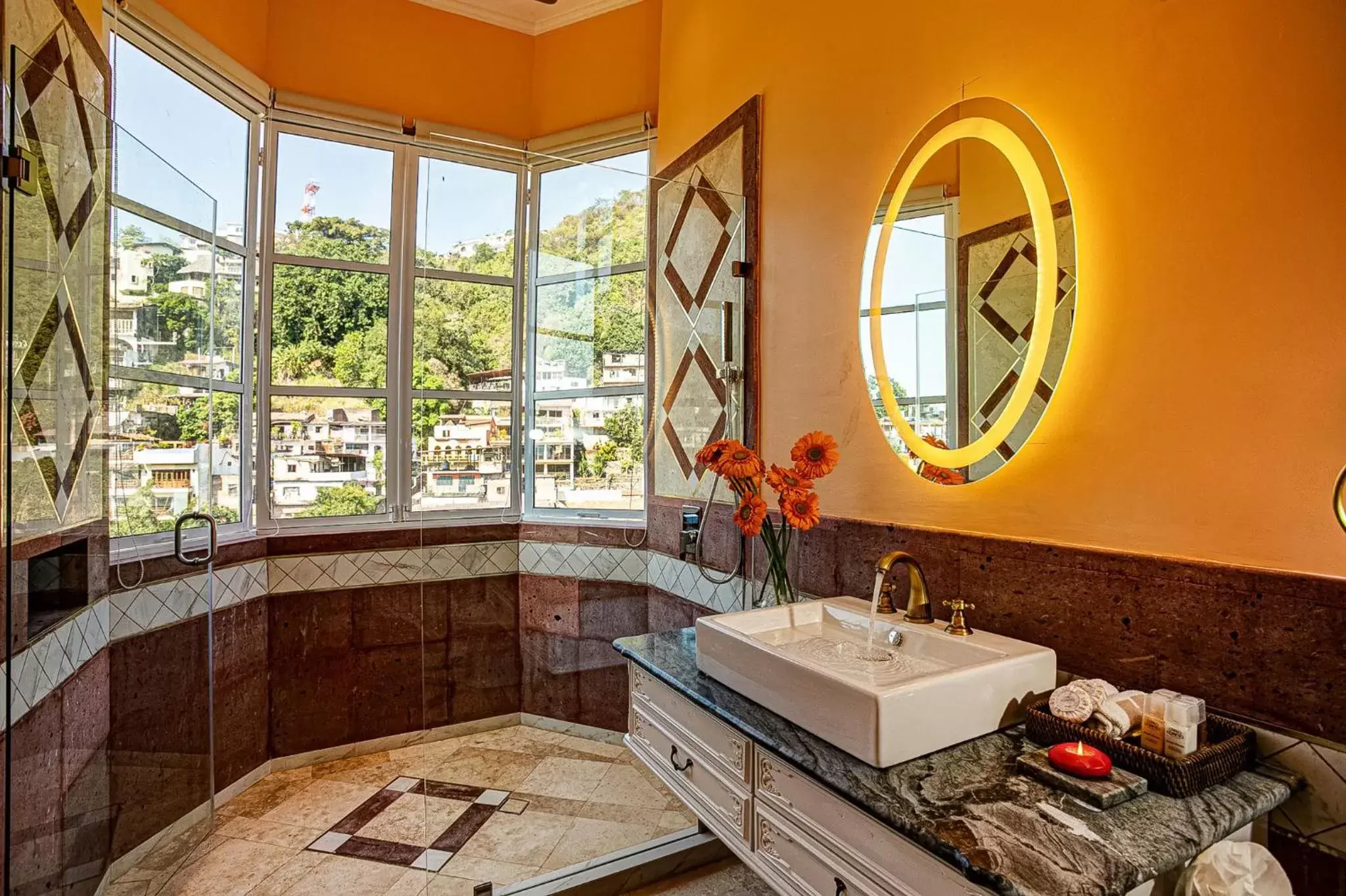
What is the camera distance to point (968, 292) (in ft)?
5.11

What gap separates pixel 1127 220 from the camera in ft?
4.07

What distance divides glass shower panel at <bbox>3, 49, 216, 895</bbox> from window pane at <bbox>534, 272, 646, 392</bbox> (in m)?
1.17

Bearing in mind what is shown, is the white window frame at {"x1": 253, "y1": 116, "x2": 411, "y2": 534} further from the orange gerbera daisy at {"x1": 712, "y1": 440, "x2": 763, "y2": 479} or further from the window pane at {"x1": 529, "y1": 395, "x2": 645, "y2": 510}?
the orange gerbera daisy at {"x1": 712, "y1": 440, "x2": 763, "y2": 479}

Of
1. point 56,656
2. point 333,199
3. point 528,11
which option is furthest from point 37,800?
point 528,11

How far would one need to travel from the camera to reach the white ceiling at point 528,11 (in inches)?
120

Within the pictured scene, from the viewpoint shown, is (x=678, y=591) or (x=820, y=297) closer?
(x=820, y=297)

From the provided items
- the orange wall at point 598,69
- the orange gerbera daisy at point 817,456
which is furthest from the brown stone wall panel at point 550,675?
the orange wall at point 598,69

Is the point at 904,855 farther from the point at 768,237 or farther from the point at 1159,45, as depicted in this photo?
the point at 768,237

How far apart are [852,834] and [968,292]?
3.76 feet

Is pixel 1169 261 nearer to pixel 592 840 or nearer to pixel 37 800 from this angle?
pixel 592 840

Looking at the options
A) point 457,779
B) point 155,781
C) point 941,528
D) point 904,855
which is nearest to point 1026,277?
point 941,528

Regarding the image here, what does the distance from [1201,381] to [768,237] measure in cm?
134

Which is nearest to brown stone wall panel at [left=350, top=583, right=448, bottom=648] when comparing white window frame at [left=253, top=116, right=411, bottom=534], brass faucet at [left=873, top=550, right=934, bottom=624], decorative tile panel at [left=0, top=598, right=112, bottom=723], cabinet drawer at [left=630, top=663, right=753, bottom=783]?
white window frame at [left=253, top=116, right=411, bottom=534]

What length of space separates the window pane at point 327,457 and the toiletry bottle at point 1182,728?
278cm
